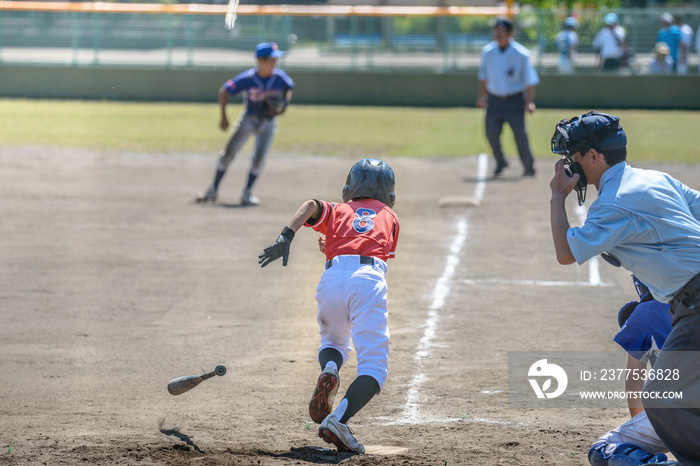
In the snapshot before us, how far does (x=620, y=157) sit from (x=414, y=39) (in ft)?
94.3

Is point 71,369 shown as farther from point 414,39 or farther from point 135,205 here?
point 414,39

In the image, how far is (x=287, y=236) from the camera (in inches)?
214

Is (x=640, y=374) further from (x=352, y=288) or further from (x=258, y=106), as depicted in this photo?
(x=258, y=106)

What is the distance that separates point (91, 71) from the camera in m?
31.5

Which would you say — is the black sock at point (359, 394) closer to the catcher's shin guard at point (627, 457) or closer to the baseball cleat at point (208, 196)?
the catcher's shin guard at point (627, 457)

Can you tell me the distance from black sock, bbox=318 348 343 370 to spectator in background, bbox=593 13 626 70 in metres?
26.0

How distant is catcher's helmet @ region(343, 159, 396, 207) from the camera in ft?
18.7

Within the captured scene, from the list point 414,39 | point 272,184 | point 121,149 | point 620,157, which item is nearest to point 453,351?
→ point 620,157

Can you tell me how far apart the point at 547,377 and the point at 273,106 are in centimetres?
839

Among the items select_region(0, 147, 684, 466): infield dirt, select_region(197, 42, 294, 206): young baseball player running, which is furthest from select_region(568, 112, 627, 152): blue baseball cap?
select_region(197, 42, 294, 206): young baseball player running

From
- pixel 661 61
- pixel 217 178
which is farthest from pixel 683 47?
pixel 217 178

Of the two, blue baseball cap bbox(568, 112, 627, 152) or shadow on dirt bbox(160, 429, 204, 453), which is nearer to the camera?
blue baseball cap bbox(568, 112, 627, 152)

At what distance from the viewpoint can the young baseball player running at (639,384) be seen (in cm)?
468

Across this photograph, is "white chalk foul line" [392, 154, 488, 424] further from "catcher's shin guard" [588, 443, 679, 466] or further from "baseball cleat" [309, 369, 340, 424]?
"catcher's shin guard" [588, 443, 679, 466]
